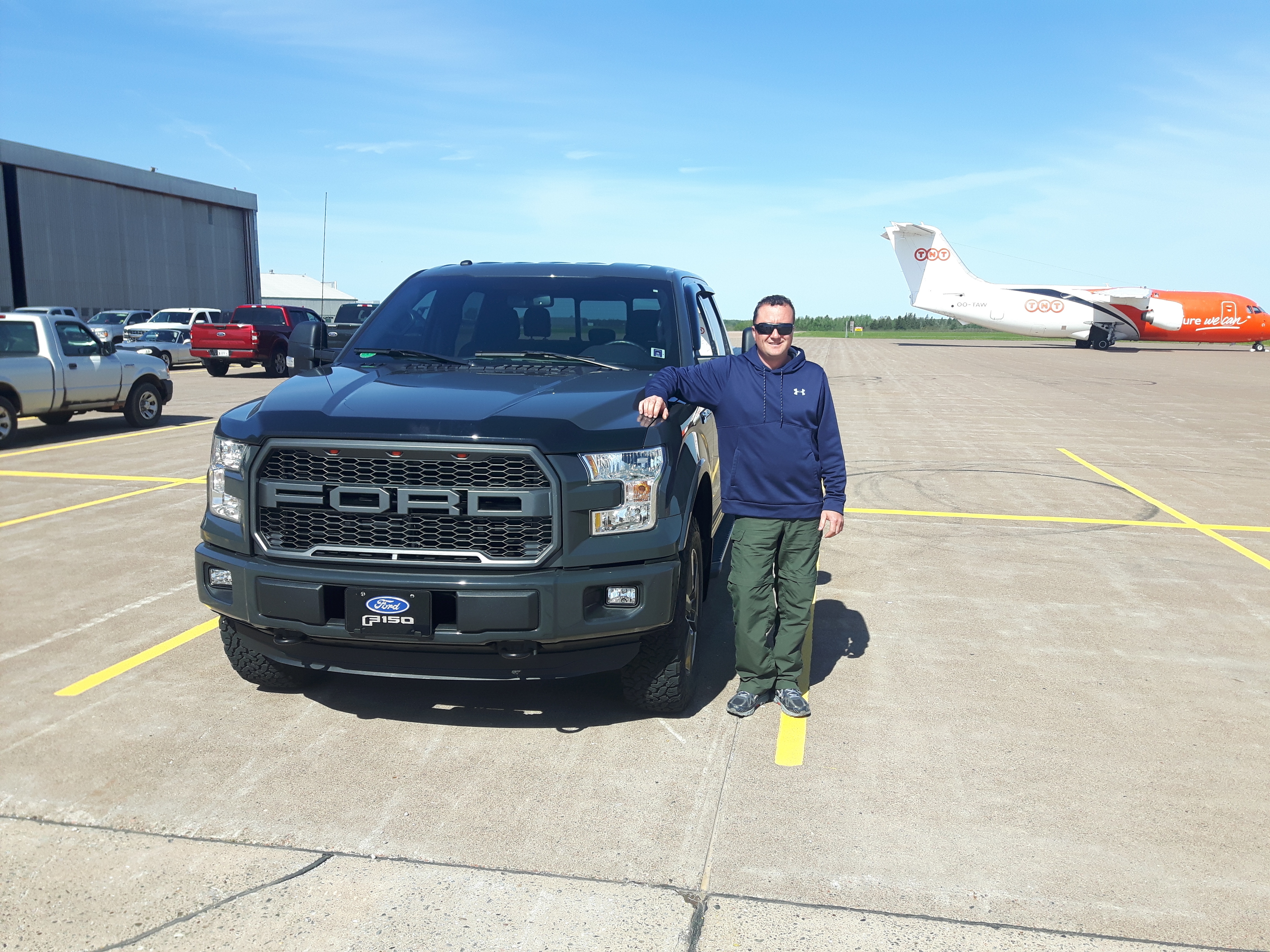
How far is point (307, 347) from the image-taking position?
5.45 meters

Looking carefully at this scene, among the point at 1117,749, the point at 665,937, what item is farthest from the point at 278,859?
the point at 1117,749

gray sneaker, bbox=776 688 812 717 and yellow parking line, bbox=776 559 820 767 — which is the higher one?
gray sneaker, bbox=776 688 812 717

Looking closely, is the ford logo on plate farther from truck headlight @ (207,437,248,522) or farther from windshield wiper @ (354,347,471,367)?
windshield wiper @ (354,347,471,367)

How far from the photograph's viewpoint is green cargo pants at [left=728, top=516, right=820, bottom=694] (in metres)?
4.45

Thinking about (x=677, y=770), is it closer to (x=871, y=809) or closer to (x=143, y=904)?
(x=871, y=809)

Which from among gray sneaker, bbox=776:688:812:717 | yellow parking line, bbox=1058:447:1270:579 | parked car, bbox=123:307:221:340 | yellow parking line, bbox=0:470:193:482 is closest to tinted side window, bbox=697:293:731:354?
gray sneaker, bbox=776:688:812:717

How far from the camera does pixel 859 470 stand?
39.5 ft

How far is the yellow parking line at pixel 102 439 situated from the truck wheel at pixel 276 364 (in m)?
11.3

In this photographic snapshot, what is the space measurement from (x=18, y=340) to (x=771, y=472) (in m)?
12.6

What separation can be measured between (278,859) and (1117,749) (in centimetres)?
329

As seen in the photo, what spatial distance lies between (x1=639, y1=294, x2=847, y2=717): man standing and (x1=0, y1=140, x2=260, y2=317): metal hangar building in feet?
161

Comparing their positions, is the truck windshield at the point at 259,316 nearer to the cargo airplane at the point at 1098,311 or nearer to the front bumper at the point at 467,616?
the front bumper at the point at 467,616

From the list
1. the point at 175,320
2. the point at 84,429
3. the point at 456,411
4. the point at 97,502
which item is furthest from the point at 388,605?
the point at 175,320

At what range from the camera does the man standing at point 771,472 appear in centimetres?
435
